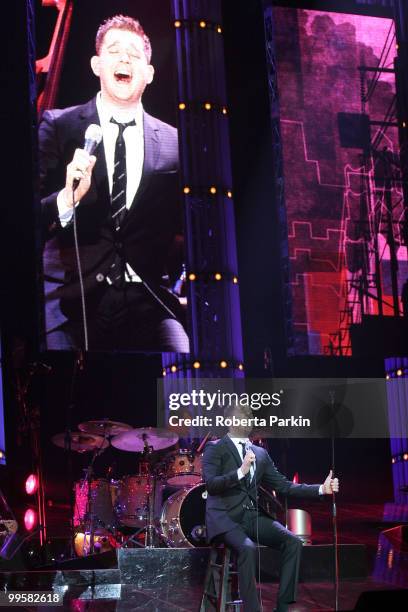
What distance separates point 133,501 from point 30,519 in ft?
3.13

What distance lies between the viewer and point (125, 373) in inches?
428

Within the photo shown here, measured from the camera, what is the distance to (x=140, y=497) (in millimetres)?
8203

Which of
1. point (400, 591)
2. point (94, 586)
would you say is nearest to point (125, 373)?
point (94, 586)

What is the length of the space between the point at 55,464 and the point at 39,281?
2406 mm

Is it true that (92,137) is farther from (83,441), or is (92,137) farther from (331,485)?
(331,485)

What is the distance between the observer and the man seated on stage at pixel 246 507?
505cm

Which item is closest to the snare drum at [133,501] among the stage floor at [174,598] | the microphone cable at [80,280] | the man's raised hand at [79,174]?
the stage floor at [174,598]

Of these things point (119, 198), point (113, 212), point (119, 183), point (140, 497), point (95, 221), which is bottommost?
point (140, 497)

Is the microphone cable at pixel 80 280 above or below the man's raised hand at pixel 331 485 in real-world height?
above

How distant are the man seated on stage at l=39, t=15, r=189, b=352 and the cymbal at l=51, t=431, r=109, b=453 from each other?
173 cm

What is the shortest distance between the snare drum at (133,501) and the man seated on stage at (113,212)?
2150mm
